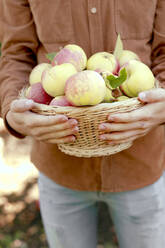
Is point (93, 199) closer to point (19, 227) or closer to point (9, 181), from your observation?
point (19, 227)

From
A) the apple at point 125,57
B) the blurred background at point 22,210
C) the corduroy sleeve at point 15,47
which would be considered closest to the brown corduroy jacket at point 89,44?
the corduroy sleeve at point 15,47

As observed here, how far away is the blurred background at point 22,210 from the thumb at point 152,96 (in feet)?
4.68

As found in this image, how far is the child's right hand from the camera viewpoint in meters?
0.88

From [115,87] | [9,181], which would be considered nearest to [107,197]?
[115,87]

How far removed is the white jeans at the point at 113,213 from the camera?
1.22 meters

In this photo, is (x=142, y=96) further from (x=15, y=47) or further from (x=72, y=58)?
(x=15, y=47)

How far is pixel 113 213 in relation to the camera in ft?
4.30

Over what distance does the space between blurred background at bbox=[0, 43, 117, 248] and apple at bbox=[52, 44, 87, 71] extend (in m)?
1.46

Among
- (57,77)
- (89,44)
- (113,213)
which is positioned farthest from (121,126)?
(113,213)

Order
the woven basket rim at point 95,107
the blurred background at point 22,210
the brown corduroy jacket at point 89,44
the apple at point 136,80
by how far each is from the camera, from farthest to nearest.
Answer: the blurred background at point 22,210 < the brown corduroy jacket at point 89,44 < the apple at point 136,80 < the woven basket rim at point 95,107

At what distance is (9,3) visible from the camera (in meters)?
1.20

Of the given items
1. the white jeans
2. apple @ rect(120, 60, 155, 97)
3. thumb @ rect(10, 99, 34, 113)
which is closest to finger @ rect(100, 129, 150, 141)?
apple @ rect(120, 60, 155, 97)

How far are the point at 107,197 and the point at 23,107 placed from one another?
1.83 feet

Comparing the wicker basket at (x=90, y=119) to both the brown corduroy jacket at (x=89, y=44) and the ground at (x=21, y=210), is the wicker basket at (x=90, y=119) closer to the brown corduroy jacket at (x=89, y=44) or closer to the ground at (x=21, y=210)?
the brown corduroy jacket at (x=89, y=44)
